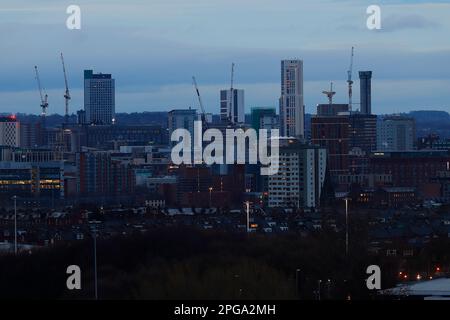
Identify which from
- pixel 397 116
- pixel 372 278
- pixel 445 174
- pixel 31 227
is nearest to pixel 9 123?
pixel 397 116

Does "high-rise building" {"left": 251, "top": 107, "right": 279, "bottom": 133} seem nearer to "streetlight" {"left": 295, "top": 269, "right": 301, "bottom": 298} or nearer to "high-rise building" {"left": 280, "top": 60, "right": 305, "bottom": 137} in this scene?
"high-rise building" {"left": 280, "top": 60, "right": 305, "bottom": 137}

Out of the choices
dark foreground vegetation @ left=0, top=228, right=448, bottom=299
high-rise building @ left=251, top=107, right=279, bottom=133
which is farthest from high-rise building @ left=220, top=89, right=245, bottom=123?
dark foreground vegetation @ left=0, top=228, right=448, bottom=299

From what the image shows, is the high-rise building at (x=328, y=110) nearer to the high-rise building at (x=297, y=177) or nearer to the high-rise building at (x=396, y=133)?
the high-rise building at (x=396, y=133)

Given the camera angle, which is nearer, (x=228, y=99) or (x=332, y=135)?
(x=228, y=99)

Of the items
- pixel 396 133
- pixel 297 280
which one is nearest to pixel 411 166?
pixel 396 133

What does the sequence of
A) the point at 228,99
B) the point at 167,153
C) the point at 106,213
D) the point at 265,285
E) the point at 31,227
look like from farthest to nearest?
the point at 167,153
the point at 228,99
the point at 106,213
the point at 31,227
the point at 265,285

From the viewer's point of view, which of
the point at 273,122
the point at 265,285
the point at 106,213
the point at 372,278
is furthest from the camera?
the point at 273,122
